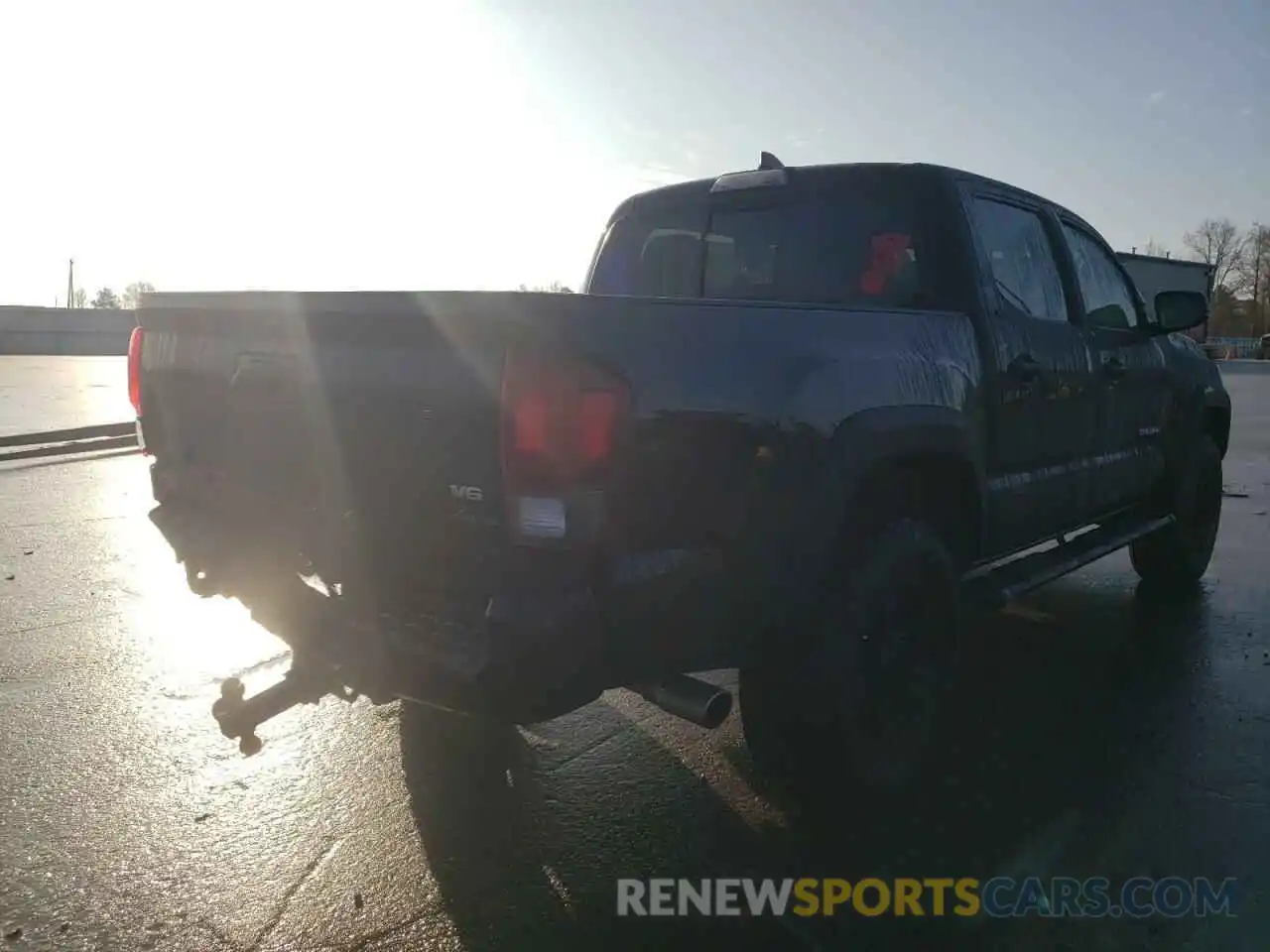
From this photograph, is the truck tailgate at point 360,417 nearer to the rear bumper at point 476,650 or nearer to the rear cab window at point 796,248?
the rear bumper at point 476,650

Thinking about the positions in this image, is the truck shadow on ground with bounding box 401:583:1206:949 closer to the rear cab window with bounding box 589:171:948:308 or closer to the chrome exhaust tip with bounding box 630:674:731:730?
the chrome exhaust tip with bounding box 630:674:731:730

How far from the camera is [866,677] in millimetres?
3373

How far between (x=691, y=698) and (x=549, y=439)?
2.65ft

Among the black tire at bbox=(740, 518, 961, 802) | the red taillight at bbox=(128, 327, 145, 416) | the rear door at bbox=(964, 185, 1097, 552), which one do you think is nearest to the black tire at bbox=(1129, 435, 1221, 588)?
the rear door at bbox=(964, 185, 1097, 552)

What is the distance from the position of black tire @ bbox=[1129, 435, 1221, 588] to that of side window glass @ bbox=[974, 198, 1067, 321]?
213cm

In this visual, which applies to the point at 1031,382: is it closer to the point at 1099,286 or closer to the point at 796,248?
the point at 796,248

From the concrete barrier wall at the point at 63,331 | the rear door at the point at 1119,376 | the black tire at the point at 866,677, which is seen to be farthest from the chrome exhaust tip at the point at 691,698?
Result: the concrete barrier wall at the point at 63,331

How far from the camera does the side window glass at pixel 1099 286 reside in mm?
5086

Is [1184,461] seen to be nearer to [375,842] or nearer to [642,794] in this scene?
[642,794]

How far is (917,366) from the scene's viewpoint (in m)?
3.54

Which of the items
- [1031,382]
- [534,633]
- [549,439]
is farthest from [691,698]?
[1031,382]

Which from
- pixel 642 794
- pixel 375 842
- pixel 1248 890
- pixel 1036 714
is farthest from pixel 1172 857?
pixel 375 842

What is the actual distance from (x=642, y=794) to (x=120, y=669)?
265 cm

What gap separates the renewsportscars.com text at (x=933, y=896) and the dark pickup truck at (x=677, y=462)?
0.38 metres
